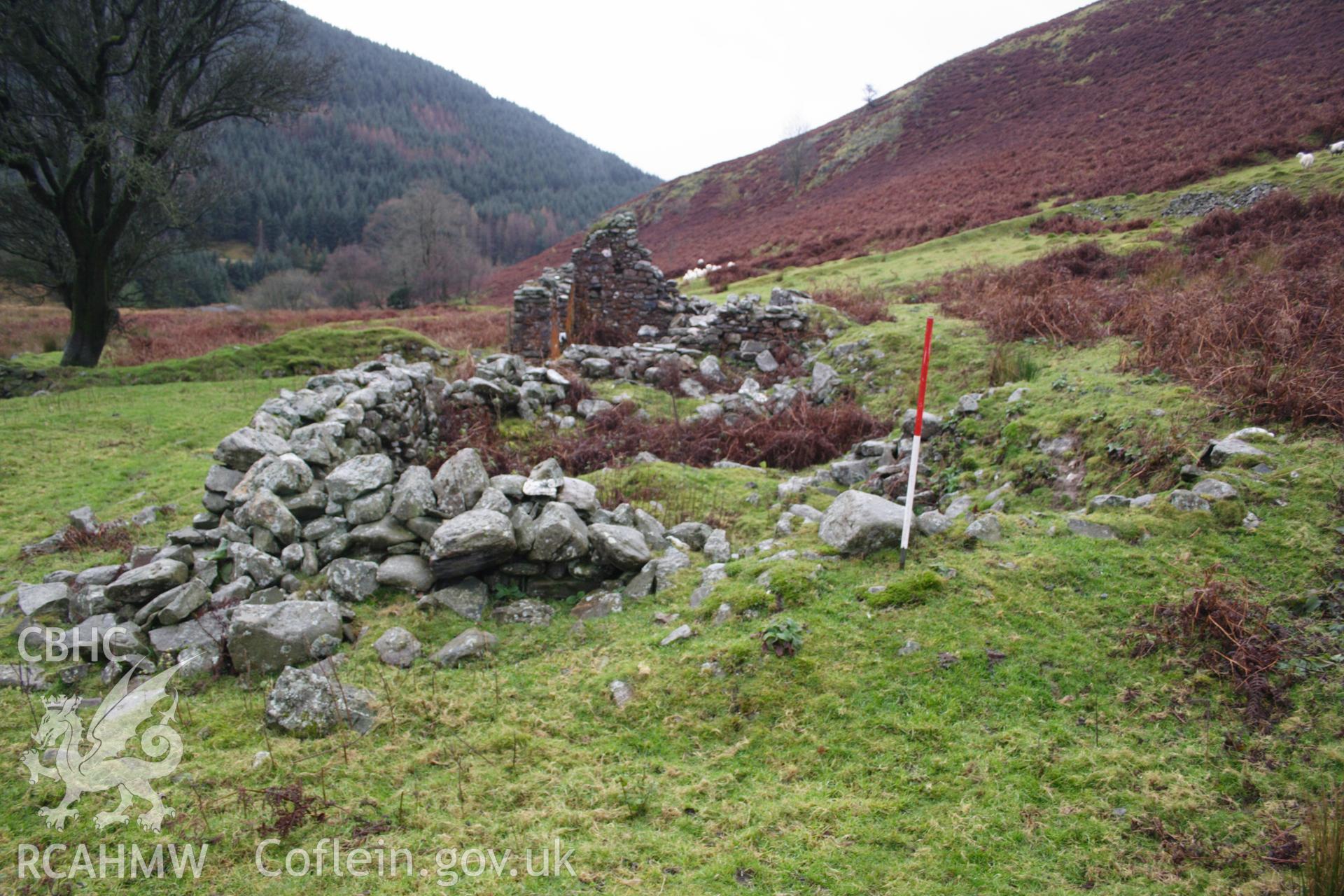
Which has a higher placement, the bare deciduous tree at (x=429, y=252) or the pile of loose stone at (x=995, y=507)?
the bare deciduous tree at (x=429, y=252)

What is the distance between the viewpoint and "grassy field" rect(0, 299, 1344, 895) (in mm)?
2754

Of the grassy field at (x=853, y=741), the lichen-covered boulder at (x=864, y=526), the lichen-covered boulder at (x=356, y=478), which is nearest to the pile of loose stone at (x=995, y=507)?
the lichen-covered boulder at (x=864, y=526)

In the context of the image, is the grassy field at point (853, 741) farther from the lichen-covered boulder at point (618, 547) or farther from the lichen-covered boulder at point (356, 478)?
the lichen-covered boulder at point (356, 478)

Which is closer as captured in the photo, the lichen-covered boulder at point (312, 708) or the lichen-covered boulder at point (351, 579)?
the lichen-covered boulder at point (312, 708)

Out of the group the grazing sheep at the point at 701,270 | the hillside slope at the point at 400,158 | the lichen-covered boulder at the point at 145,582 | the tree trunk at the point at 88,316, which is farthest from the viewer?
the hillside slope at the point at 400,158

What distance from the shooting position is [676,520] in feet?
22.1

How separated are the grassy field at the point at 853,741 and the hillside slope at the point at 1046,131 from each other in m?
22.4

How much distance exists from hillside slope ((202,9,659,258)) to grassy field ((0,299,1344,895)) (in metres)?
72.3

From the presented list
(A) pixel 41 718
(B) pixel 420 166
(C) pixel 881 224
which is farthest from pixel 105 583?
(B) pixel 420 166

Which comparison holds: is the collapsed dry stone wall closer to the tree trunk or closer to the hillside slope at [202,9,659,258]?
the tree trunk

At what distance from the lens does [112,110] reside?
1456 centimetres

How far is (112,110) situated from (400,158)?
11931 centimetres

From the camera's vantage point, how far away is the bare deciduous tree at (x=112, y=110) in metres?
14.4

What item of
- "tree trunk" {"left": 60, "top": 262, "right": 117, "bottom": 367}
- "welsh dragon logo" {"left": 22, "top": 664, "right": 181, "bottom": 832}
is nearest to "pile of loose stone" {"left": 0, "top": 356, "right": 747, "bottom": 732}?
"welsh dragon logo" {"left": 22, "top": 664, "right": 181, "bottom": 832}
